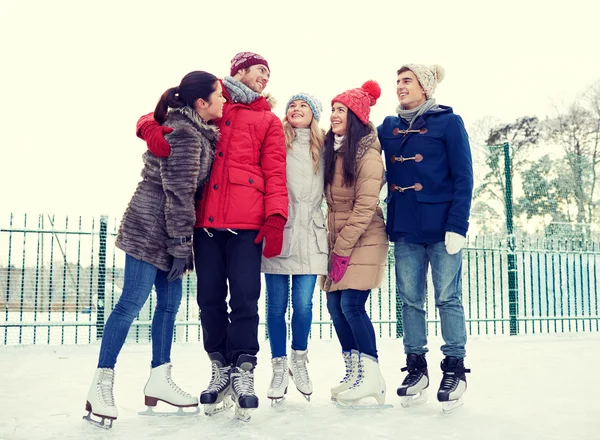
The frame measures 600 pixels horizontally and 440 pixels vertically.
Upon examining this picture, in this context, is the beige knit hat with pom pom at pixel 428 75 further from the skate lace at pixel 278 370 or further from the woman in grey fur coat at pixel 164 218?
the skate lace at pixel 278 370

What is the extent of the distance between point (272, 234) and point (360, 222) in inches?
22.1

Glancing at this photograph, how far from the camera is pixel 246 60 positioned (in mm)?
3332

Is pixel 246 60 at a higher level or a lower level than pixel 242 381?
higher

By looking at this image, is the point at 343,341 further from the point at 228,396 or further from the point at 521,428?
the point at 521,428

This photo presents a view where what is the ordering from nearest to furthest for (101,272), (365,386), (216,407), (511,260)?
(216,407) < (365,386) < (101,272) < (511,260)

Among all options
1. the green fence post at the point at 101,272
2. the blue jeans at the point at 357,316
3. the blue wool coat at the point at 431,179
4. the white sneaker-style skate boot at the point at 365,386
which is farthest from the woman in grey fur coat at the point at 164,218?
the green fence post at the point at 101,272

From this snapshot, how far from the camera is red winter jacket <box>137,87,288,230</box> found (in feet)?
10.1

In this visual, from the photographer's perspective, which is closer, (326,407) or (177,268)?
(177,268)

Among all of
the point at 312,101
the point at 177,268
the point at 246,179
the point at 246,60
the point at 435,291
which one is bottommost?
the point at 435,291

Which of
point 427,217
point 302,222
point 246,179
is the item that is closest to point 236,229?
point 246,179

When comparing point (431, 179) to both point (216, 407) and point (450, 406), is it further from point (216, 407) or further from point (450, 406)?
point (216, 407)

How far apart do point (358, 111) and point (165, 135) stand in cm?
113

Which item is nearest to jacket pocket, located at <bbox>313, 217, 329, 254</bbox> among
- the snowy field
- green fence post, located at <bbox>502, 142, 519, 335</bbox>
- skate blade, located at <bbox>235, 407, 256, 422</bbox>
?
the snowy field

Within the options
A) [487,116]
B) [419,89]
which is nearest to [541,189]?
[487,116]
